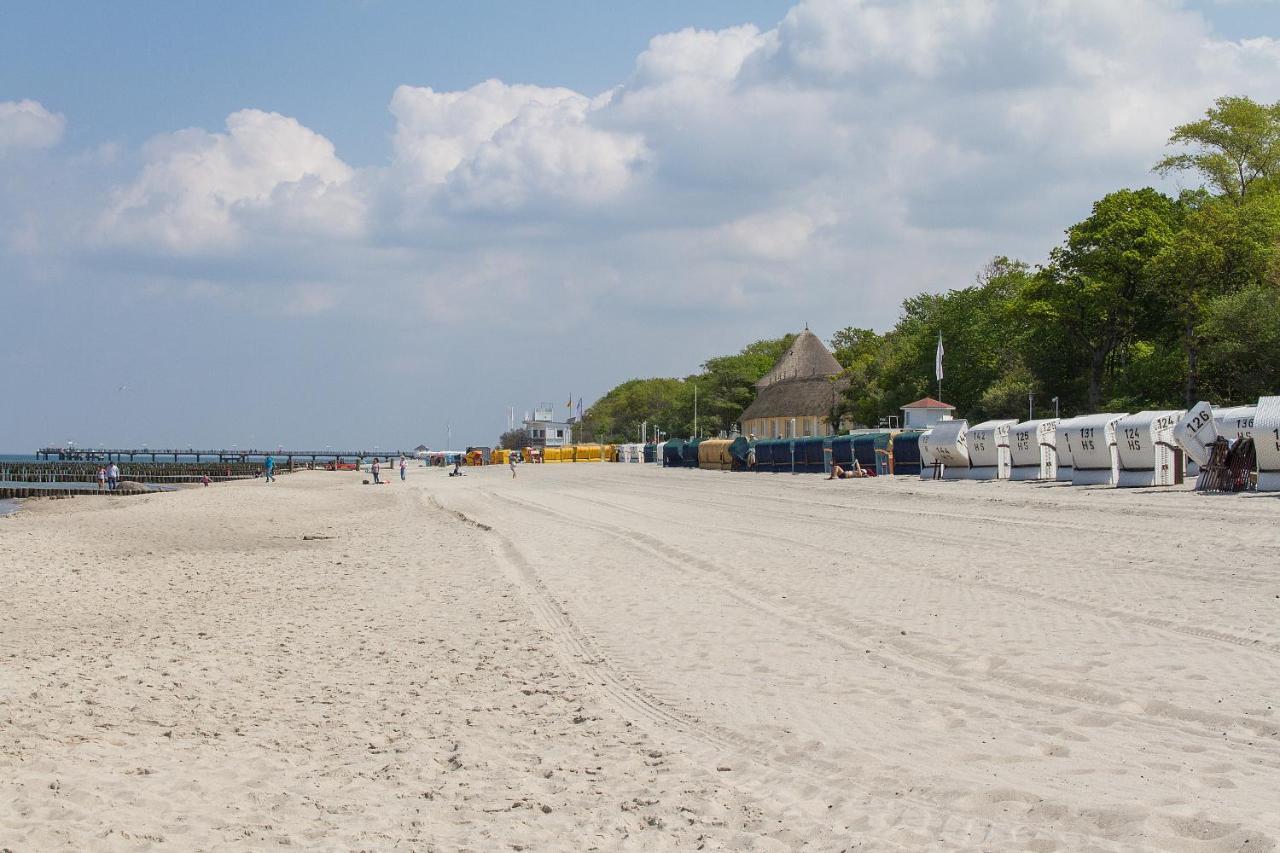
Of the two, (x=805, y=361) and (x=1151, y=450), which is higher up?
(x=805, y=361)

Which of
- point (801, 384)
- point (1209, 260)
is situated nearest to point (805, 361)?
point (801, 384)

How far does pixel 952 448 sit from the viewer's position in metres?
42.0

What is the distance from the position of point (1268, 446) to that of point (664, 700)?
24658mm

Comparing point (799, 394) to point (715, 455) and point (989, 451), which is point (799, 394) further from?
point (989, 451)

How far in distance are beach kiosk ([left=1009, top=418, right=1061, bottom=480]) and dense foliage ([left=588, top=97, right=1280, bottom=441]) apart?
13.1 m

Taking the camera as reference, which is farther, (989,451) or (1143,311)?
(1143,311)

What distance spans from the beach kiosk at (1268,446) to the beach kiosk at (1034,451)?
376 inches

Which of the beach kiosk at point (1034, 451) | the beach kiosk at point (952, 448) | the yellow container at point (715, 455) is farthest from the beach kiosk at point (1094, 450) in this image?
the yellow container at point (715, 455)

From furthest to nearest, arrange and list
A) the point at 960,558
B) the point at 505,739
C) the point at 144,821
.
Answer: the point at 960,558
the point at 505,739
the point at 144,821

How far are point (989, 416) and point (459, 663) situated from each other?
204 feet

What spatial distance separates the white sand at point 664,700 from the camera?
18.1 feet

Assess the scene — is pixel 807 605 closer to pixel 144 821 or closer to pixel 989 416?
pixel 144 821

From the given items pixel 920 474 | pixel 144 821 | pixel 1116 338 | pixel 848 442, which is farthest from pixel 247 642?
pixel 1116 338

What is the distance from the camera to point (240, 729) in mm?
7773
